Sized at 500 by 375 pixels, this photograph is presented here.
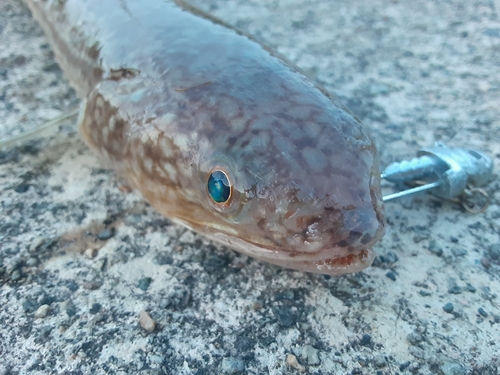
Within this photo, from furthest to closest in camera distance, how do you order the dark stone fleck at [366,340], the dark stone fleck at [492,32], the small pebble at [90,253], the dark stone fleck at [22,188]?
1. the dark stone fleck at [492,32]
2. the dark stone fleck at [22,188]
3. the small pebble at [90,253]
4. the dark stone fleck at [366,340]

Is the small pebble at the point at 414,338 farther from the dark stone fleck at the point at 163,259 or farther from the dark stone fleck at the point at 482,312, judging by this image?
the dark stone fleck at the point at 163,259

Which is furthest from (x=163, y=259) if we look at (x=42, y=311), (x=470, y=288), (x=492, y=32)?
(x=492, y=32)

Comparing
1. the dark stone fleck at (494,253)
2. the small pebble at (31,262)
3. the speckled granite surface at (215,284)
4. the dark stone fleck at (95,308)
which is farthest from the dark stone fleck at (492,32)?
the small pebble at (31,262)

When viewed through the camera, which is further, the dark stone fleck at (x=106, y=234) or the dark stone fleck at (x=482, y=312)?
the dark stone fleck at (x=106, y=234)

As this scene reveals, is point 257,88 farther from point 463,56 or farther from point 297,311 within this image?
point 463,56

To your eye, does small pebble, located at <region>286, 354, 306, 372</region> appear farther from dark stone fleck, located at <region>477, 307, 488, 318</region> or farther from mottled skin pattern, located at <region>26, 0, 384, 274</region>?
dark stone fleck, located at <region>477, 307, 488, 318</region>

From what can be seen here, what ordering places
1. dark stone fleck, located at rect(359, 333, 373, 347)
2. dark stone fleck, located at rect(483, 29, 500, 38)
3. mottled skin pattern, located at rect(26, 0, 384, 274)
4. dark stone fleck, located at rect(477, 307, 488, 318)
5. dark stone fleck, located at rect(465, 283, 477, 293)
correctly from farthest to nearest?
dark stone fleck, located at rect(483, 29, 500, 38), dark stone fleck, located at rect(465, 283, 477, 293), dark stone fleck, located at rect(477, 307, 488, 318), dark stone fleck, located at rect(359, 333, 373, 347), mottled skin pattern, located at rect(26, 0, 384, 274)

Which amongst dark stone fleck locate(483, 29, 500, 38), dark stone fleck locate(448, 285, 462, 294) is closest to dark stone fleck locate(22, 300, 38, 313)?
dark stone fleck locate(448, 285, 462, 294)
